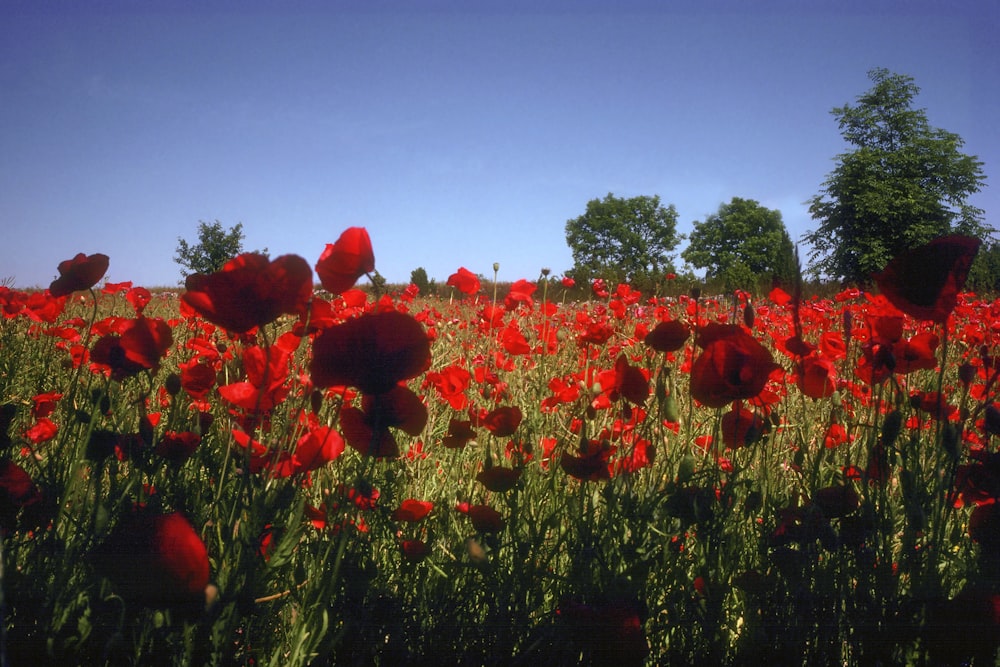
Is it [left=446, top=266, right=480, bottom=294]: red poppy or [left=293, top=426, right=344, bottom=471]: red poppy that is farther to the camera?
[left=446, top=266, right=480, bottom=294]: red poppy

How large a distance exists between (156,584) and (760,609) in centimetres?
110

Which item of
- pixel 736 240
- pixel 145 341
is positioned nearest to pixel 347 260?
pixel 145 341

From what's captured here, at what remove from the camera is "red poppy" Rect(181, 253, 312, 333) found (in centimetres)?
95

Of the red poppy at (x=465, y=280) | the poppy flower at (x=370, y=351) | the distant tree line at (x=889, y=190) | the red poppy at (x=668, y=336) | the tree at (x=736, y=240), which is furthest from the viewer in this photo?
the tree at (x=736, y=240)

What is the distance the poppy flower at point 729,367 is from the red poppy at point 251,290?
735 millimetres

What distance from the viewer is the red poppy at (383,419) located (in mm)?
1024

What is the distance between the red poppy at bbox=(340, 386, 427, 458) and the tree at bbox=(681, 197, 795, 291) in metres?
48.1

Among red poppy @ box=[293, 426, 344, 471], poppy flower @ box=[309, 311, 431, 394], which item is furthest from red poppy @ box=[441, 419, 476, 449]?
poppy flower @ box=[309, 311, 431, 394]

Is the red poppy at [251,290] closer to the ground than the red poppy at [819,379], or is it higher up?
higher up

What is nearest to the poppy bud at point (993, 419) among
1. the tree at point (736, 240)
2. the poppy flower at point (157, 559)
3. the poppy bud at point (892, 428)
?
the poppy bud at point (892, 428)

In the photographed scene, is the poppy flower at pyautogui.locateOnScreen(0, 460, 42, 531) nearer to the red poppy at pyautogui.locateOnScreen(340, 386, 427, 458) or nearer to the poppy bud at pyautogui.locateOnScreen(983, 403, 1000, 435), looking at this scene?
the red poppy at pyautogui.locateOnScreen(340, 386, 427, 458)

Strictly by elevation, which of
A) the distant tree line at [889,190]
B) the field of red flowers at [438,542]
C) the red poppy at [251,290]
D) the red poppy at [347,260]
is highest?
the distant tree line at [889,190]

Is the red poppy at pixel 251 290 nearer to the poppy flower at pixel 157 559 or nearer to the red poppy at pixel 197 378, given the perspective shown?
the poppy flower at pixel 157 559

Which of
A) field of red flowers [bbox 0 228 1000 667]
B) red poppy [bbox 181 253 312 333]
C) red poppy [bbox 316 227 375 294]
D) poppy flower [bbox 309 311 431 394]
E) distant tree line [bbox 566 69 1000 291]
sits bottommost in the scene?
field of red flowers [bbox 0 228 1000 667]
